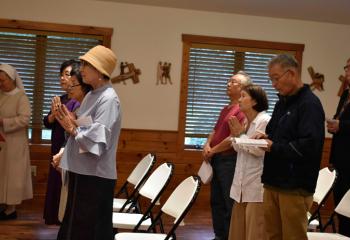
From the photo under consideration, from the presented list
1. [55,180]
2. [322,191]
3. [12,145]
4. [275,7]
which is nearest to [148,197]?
[55,180]

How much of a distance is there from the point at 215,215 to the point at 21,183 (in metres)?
1.89

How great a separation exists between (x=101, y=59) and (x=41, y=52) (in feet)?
10.4

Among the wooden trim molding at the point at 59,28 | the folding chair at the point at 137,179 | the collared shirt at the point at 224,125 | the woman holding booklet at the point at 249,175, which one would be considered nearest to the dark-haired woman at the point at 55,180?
the folding chair at the point at 137,179

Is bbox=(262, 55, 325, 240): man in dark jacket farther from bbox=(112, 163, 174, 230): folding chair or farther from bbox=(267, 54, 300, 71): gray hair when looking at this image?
bbox=(112, 163, 174, 230): folding chair

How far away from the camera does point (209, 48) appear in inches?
236

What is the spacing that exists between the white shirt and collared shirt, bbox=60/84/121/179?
812mm

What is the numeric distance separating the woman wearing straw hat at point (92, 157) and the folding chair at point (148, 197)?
0.51 m

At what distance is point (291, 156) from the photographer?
8.27ft

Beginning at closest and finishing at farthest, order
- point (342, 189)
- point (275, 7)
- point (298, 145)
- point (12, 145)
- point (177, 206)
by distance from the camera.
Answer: point (298, 145) → point (177, 206) → point (342, 189) → point (12, 145) → point (275, 7)

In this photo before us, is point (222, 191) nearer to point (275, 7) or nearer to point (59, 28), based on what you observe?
point (275, 7)

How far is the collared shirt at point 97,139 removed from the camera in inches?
102

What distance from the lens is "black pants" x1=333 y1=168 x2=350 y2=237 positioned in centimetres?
360

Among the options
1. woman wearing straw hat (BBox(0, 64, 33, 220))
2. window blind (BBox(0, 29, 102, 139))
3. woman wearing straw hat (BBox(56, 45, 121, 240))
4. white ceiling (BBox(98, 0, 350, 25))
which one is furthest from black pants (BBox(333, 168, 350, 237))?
window blind (BBox(0, 29, 102, 139))

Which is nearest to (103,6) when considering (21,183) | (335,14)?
(21,183)
